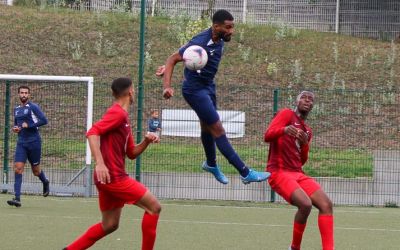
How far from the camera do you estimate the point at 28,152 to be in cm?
1628

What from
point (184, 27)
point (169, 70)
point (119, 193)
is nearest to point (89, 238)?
point (119, 193)

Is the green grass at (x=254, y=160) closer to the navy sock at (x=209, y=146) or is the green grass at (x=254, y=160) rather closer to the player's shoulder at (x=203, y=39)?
the navy sock at (x=209, y=146)

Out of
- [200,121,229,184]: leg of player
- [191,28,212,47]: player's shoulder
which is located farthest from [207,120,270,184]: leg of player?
[191,28,212,47]: player's shoulder

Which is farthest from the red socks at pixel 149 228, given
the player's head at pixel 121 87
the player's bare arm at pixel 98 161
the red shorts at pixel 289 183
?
the red shorts at pixel 289 183

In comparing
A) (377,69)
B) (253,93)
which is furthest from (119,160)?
(377,69)

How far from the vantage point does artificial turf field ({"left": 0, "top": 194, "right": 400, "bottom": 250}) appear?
39.3 feet

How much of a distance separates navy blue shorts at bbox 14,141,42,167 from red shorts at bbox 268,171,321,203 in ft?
20.4

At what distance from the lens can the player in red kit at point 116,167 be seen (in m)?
9.36

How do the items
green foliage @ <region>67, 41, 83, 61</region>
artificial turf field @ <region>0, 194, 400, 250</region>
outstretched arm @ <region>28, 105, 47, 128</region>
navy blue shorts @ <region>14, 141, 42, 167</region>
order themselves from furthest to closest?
green foliage @ <region>67, 41, 83, 61</region> → navy blue shorts @ <region>14, 141, 42, 167</region> → outstretched arm @ <region>28, 105, 47, 128</region> → artificial turf field @ <region>0, 194, 400, 250</region>

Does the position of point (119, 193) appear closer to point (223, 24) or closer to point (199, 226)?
point (223, 24)

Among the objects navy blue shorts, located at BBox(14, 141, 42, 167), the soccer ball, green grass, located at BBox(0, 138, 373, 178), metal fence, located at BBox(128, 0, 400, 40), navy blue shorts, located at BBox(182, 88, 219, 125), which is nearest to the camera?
the soccer ball

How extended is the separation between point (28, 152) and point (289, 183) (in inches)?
260

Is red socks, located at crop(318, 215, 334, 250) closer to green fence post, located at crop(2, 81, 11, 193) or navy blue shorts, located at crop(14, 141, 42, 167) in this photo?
navy blue shorts, located at crop(14, 141, 42, 167)

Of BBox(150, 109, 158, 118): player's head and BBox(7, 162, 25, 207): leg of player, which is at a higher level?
BBox(150, 109, 158, 118): player's head
